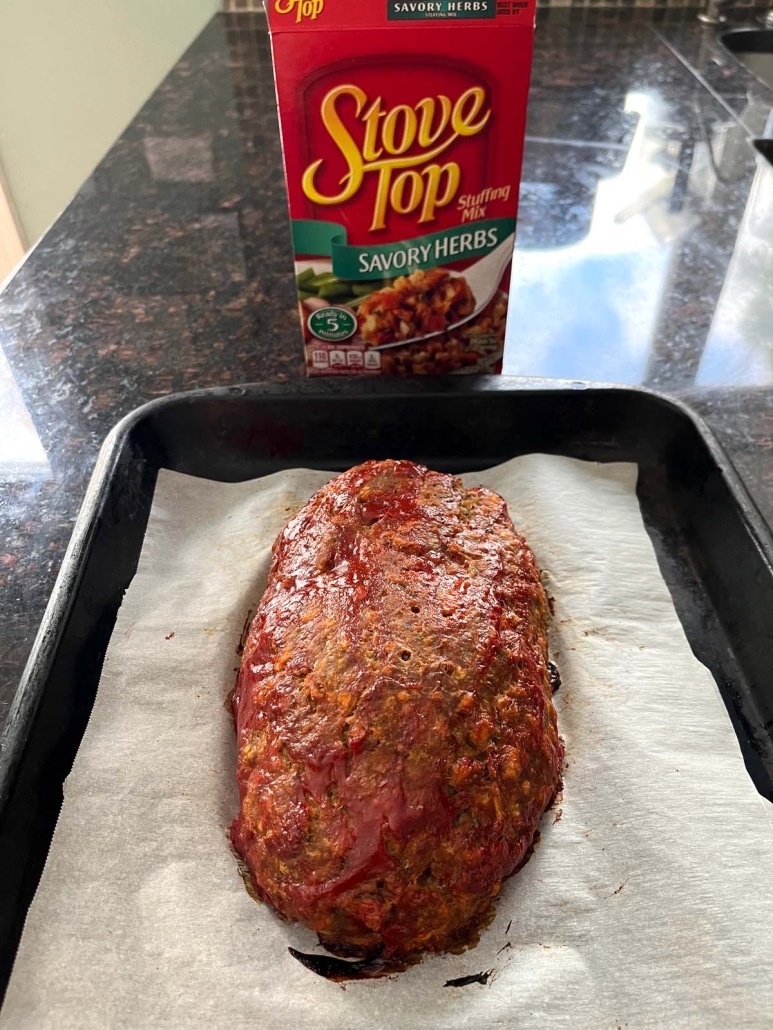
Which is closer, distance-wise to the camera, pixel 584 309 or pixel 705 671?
pixel 705 671

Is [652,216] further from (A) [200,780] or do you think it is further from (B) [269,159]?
(A) [200,780]

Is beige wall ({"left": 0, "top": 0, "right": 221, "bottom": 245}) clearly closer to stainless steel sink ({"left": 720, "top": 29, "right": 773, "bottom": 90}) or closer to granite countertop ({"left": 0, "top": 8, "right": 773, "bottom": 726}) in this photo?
granite countertop ({"left": 0, "top": 8, "right": 773, "bottom": 726})

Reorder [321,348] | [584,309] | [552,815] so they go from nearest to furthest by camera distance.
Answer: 1. [552,815]
2. [321,348]
3. [584,309]

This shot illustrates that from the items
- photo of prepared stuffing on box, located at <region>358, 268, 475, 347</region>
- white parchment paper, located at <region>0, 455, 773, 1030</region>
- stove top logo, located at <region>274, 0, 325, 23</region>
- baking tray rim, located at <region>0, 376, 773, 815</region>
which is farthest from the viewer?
photo of prepared stuffing on box, located at <region>358, 268, 475, 347</region>

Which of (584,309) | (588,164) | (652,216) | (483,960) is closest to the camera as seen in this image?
(483,960)

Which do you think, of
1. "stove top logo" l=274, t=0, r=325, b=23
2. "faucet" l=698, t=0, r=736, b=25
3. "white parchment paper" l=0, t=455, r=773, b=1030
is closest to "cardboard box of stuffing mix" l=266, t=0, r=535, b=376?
"stove top logo" l=274, t=0, r=325, b=23

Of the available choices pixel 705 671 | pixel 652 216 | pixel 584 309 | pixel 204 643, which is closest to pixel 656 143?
pixel 652 216
